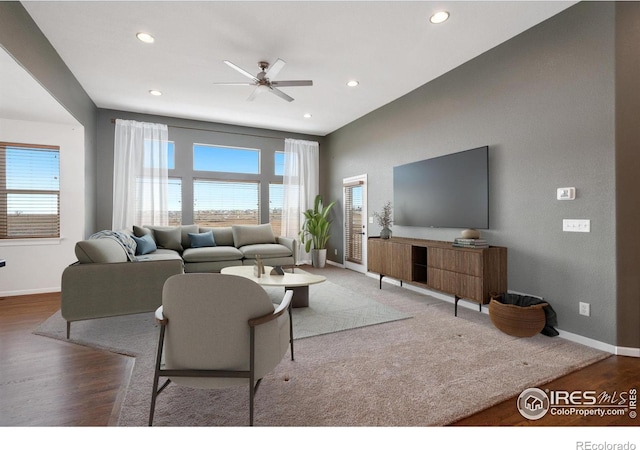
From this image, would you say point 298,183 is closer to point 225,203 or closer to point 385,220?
point 225,203

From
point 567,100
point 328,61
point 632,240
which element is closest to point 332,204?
point 328,61

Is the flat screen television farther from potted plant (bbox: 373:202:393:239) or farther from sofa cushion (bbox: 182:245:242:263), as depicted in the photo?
sofa cushion (bbox: 182:245:242:263)

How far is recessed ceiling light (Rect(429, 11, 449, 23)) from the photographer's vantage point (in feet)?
9.30

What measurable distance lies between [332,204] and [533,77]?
415 cm

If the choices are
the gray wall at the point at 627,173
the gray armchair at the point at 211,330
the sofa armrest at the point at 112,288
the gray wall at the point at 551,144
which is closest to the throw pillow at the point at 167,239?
the sofa armrest at the point at 112,288

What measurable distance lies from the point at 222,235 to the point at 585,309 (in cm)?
526

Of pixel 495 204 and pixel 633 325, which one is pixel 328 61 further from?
pixel 633 325

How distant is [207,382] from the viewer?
1.65 m

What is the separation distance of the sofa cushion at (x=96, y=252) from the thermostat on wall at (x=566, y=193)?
168 inches

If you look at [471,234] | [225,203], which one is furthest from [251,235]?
[471,234]

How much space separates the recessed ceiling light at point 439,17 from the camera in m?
2.83

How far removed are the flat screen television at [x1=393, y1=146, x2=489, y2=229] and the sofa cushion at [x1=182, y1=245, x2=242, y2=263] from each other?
8.91 ft

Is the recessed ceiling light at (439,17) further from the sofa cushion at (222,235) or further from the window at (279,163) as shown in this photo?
the sofa cushion at (222,235)

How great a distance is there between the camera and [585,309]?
108 inches
